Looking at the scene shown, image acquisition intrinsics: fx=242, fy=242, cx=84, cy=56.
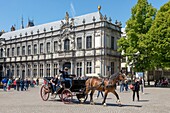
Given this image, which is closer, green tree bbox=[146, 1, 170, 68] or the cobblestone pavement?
the cobblestone pavement

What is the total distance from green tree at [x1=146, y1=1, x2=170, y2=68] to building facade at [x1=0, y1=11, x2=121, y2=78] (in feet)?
33.9

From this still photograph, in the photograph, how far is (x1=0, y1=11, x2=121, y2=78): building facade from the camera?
41.2m

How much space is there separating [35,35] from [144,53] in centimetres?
2620

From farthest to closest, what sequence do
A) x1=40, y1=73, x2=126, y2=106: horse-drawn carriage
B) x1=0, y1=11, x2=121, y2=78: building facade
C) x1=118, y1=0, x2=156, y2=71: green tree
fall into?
x1=0, y1=11, x2=121, y2=78: building facade, x1=118, y1=0, x2=156, y2=71: green tree, x1=40, y1=73, x2=126, y2=106: horse-drawn carriage

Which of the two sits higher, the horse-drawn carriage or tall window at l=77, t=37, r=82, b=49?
tall window at l=77, t=37, r=82, b=49

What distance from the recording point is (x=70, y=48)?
44.8 m

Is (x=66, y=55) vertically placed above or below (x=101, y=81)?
above

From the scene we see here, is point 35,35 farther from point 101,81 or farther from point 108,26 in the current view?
point 101,81

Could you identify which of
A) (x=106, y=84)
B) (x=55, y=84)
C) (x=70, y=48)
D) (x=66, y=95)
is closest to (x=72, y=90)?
(x=66, y=95)

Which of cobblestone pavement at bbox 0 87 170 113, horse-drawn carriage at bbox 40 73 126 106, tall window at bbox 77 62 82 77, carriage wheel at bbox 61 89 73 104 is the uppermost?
tall window at bbox 77 62 82 77

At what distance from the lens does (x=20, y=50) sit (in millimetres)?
55250

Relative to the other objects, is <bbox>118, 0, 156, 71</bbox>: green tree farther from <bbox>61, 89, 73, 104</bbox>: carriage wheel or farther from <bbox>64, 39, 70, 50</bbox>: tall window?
<bbox>61, 89, 73, 104</bbox>: carriage wheel

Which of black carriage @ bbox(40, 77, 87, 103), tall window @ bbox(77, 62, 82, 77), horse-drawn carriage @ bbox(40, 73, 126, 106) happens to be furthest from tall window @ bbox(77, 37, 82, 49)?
black carriage @ bbox(40, 77, 87, 103)

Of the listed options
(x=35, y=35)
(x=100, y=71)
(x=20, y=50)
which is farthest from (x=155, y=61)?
(x=20, y=50)
